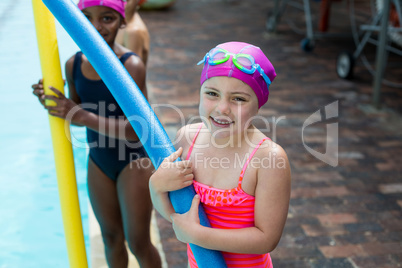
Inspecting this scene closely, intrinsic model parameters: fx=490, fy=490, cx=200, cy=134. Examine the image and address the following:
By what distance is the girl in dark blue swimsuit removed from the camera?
6.84ft

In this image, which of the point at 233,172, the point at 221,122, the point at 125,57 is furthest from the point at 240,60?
the point at 125,57

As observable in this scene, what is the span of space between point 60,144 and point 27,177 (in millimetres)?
3452

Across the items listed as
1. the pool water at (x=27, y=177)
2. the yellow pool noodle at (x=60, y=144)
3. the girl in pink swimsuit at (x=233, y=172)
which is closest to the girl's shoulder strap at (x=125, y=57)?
the yellow pool noodle at (x=60, y=144)

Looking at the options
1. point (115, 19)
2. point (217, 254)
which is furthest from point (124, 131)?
point (217, 254)

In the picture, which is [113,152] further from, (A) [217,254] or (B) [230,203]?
(A) [217,254]

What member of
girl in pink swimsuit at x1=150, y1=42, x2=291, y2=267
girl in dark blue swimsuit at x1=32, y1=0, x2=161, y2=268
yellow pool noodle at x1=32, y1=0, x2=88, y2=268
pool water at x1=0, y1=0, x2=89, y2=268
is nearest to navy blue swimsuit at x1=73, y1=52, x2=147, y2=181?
girl in dark blue swimsuit at x1=32, y1=0, x2=161, y2=268

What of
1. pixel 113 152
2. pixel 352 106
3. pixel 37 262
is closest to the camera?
pixel 113 152

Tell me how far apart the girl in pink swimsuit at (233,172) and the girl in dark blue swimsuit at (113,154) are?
760 millimetres

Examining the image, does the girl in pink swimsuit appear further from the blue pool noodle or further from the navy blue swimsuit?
the navy blue swimsuit

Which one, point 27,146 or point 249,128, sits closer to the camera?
point 249,128

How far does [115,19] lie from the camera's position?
2131 mm

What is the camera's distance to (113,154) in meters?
2.24

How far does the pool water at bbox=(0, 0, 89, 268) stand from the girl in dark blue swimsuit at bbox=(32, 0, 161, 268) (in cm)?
112

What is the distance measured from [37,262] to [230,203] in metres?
2.51
